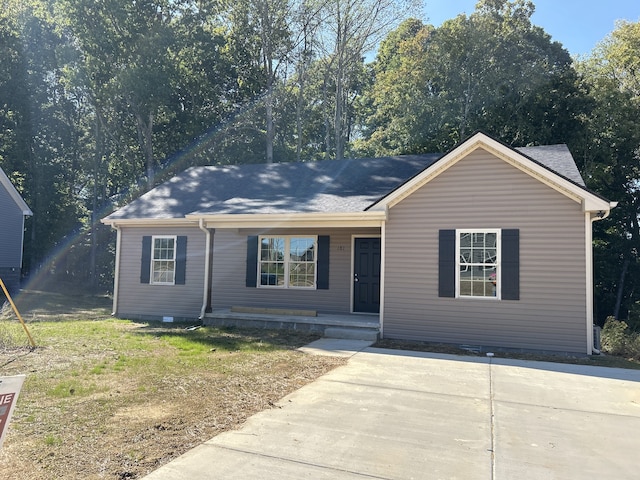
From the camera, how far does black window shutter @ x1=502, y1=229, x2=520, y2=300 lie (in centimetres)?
863

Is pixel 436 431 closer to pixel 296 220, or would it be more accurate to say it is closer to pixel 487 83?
pixel 296 220

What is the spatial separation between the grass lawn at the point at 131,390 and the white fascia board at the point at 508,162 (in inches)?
139

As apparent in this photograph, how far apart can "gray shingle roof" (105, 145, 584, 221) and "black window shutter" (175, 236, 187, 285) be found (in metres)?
0.69

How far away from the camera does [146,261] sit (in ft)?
41.2

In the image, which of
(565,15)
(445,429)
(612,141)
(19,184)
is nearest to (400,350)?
(445,429)

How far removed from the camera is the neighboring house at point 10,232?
20.6m

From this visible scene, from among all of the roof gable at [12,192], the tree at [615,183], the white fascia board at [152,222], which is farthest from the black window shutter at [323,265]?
the roof gable at [12,192]

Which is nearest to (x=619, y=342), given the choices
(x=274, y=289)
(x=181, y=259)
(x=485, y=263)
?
(x=485, y=263)

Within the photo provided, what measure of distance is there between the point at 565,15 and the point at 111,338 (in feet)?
51.0

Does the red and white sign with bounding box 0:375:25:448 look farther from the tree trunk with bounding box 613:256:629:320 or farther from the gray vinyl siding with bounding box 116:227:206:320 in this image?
the tree trunk with bounding box 613:256:629:320

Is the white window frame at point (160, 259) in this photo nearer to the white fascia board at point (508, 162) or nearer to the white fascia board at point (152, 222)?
the white fascia board at point (152, 222)

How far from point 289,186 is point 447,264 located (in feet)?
18.3

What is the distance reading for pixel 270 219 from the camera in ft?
34.5

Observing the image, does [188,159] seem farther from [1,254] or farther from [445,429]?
[445,429]
